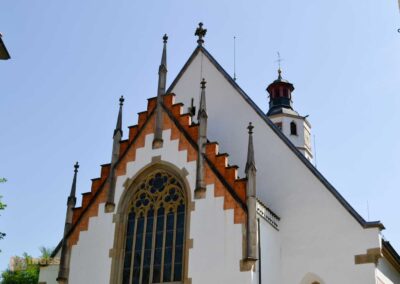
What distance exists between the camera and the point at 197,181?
22531 millimetres

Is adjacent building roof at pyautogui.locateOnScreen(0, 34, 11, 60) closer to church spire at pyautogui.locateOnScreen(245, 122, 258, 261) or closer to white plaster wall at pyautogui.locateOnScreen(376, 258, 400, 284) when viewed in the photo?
church spire at pyautogui.locateOnScreen(245, 122, 258, 261)

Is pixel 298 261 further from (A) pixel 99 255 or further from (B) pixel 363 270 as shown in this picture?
(A) pixel 99 255

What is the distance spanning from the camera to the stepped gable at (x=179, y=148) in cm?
2238

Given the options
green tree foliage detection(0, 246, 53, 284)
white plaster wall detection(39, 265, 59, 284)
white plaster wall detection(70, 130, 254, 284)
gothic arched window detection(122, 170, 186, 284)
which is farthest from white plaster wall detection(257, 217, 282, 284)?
green tree foliage detection(0, 246, 53, 284)

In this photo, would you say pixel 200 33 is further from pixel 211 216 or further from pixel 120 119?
pixel 211 216

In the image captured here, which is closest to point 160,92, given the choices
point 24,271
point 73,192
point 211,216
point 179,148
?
point 179,148

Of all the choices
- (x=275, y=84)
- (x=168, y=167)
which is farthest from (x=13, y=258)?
(x=168, y=167)

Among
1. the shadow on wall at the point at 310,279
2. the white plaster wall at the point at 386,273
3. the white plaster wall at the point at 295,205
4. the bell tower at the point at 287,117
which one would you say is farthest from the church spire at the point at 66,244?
the bell tower at the point at 287,117

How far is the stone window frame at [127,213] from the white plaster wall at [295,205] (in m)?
3.54

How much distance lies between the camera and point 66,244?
24.7m

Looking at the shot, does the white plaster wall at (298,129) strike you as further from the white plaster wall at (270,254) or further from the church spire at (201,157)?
the white plaster wall at (270,254)

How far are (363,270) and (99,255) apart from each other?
33.7ft

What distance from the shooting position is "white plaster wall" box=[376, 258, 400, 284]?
2257 cm

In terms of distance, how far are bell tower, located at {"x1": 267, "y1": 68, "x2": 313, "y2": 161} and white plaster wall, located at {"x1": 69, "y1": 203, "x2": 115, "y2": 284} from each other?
23.7 meters
